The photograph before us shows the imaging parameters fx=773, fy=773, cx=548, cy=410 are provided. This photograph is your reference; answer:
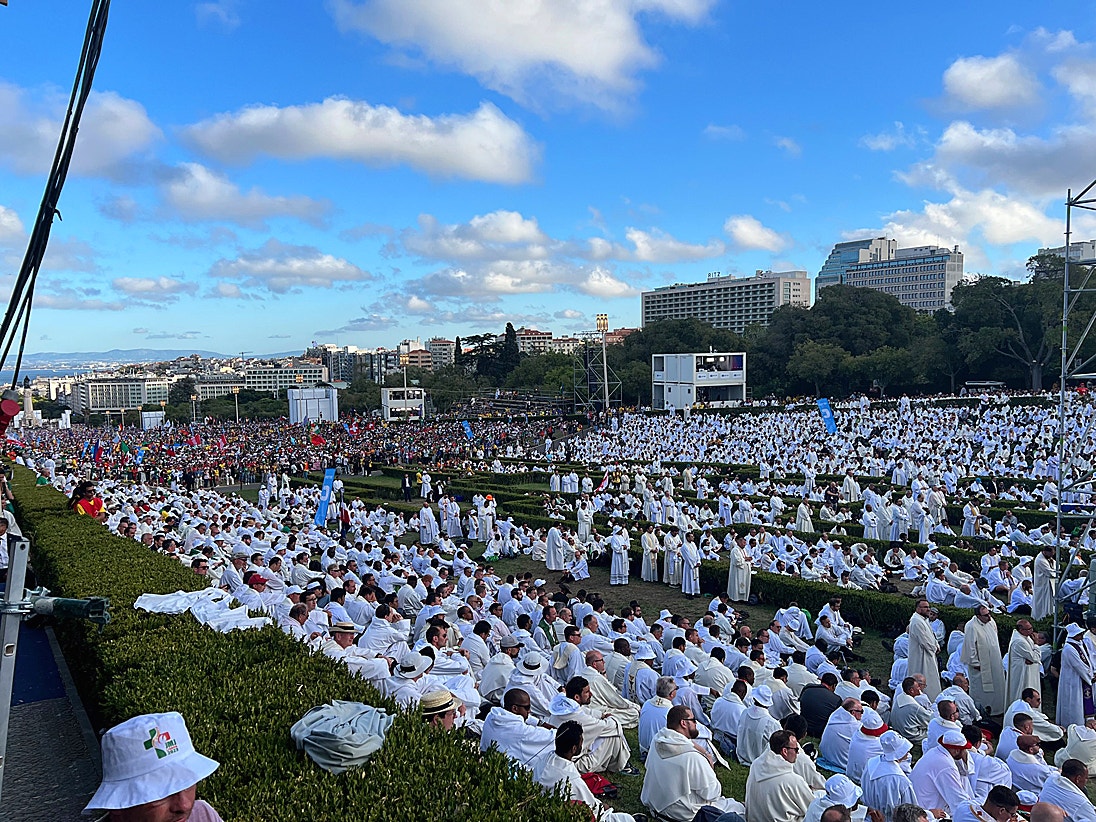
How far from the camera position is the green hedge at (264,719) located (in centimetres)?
359

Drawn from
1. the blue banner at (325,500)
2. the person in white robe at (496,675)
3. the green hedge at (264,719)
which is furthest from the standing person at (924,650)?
the blue banner at (325,500)

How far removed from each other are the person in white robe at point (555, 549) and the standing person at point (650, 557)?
208 cm

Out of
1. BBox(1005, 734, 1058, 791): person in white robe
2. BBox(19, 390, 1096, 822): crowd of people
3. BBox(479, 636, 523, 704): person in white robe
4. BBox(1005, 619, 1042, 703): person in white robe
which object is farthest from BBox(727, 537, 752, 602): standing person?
BBox(1005, 734, 1058, 791): person in white robe

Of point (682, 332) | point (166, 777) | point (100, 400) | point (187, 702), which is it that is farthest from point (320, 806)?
point (100, 400)

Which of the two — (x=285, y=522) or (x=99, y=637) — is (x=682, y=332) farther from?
(x=99, y=637)

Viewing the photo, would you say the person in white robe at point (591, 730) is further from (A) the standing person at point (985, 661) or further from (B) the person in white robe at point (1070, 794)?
(A) the standing person at point (985, 661)

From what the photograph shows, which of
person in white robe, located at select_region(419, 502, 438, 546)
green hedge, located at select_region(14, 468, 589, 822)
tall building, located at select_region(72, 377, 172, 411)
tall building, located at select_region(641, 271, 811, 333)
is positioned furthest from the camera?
tall building, located at select_region(72, 377, 172, 411)

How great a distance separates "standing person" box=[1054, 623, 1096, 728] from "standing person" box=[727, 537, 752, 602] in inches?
236

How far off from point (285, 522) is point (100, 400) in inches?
7585

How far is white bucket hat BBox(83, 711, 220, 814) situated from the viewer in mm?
2566

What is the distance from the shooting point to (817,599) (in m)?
13.8

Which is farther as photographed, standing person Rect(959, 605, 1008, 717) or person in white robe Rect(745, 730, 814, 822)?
standing person Rect(959, 605, 1008, 717)

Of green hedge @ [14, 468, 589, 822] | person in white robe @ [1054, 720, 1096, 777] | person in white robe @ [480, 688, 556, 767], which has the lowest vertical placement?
person in white robe @ [1054, 720, 1096, 777]

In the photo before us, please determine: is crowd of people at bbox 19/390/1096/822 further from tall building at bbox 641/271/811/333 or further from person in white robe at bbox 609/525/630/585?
tall building at bbox 641/271/811/333
